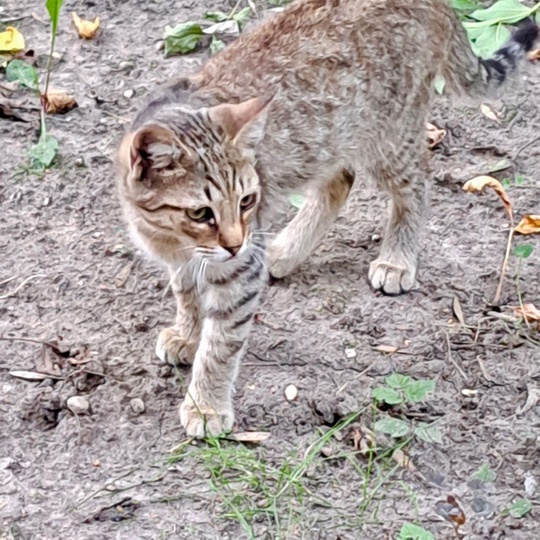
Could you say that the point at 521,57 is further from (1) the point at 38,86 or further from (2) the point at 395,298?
(1) the point at 38,86

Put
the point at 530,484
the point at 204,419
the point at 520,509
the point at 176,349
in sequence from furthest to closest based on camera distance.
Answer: the point at 176,349
the point at 204,419
the point at 530,484
the point at 520,509

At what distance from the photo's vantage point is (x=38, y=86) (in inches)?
226

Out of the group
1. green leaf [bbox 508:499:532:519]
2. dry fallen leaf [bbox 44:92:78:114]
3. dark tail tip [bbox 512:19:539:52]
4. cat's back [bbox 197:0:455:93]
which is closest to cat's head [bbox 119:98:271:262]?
cat's back [bbox 197:0:455:93]

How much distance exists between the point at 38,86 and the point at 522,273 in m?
2.68

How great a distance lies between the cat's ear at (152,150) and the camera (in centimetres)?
343

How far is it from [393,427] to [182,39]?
2911mm

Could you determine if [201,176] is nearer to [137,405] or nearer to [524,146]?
[137,405]

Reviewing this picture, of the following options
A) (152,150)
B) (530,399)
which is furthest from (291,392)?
(152,150)

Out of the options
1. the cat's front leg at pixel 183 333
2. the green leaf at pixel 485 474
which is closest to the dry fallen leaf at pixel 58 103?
the cat's front leg at pixel 183 333

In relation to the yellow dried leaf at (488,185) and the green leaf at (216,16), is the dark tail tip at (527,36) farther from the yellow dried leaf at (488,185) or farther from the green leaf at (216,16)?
the green leaf at (216,16)

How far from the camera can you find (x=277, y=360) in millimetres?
4402

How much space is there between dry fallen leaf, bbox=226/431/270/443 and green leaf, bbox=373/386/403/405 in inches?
17.3

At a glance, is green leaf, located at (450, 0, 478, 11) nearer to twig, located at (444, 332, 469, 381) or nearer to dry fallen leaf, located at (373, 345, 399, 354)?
twig, located at (444, 332, 469, 381)

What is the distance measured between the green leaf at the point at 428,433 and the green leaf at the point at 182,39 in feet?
9.38
